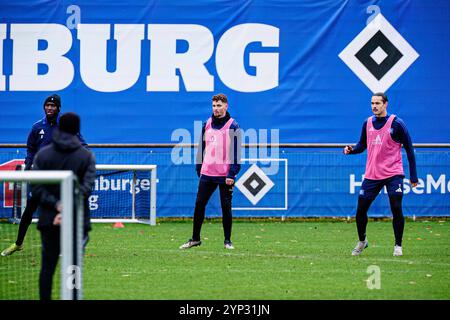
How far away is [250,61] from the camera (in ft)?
67.9

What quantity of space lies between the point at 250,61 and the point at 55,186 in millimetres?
13332

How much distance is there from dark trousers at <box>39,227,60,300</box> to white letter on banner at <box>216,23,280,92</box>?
43.1 ft

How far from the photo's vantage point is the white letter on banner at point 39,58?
2048 centimetres

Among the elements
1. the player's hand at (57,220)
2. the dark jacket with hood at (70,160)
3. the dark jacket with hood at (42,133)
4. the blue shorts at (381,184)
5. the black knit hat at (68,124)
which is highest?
the dark jacket with hood at (42,133)

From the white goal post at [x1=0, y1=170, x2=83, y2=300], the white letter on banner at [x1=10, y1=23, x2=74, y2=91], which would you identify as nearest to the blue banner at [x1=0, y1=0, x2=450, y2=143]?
the white letter on banner at [x1=10, y1=23, x2=74, y2=91]

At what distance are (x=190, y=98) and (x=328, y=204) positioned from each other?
3724 millimetres

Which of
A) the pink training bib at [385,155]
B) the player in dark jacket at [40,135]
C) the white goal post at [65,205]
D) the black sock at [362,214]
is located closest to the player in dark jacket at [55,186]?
the white goal post at [65,205]

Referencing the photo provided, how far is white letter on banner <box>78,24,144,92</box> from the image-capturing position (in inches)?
810

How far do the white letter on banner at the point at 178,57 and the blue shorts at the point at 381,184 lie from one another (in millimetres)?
7976

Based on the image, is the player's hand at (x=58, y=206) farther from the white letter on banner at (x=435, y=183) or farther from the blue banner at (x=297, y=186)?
the white letter on banner at (x=435, y=183)

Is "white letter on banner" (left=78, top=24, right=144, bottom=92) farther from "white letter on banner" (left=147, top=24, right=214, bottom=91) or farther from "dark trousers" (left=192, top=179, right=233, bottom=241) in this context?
"dark trousers" (left=192, top=179, right=233, bottom=241)
